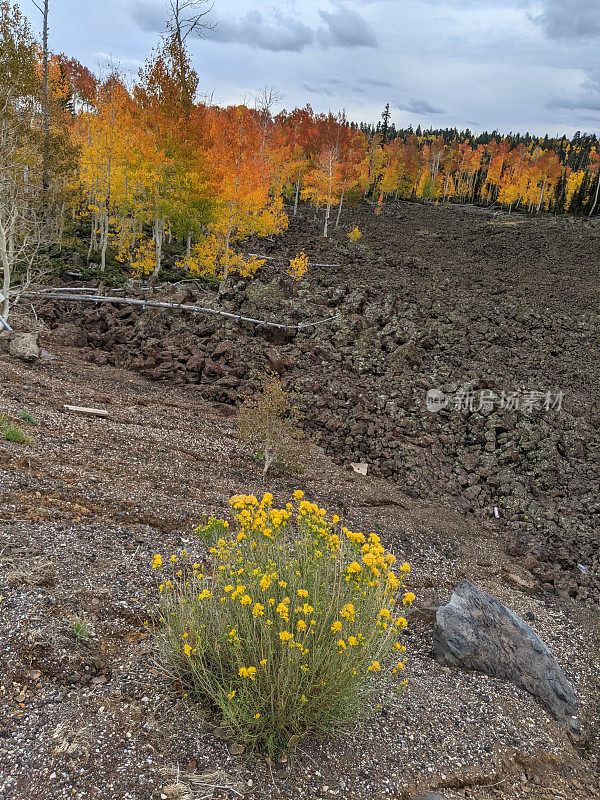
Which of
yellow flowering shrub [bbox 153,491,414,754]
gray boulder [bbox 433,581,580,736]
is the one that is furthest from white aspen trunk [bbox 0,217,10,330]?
gray boulder [bbox 433,581,580,736]

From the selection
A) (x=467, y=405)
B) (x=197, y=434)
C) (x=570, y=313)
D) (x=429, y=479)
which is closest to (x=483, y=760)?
(x=429, y=479)

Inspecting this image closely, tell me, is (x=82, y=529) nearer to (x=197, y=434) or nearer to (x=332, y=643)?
(x=332, y=643)

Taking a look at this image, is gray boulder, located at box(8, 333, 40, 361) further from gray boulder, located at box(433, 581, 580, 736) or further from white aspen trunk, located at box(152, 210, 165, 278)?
gray boulder, located at box(433, 581, 580, 736)

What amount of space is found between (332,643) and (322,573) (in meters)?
0.59

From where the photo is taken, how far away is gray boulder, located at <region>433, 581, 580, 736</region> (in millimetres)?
4430

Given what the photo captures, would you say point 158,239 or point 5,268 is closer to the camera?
point 5,268

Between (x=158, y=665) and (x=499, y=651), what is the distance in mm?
3029

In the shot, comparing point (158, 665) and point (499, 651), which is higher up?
point (158, 665)

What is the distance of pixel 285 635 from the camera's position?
2520mm

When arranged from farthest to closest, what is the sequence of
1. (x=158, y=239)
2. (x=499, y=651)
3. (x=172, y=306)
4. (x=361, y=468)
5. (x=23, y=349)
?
(x=158, y=239) → (x=172, y=306) → (x=23, y=349) → (x=361, y=468) → (x=499, y=651)

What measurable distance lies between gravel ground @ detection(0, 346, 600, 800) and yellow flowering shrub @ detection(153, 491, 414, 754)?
21 cm

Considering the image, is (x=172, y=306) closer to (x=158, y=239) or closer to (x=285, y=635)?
(x=158, y=239)

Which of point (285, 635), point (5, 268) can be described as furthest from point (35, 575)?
point (5, 268)

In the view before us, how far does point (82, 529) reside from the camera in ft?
15.1
